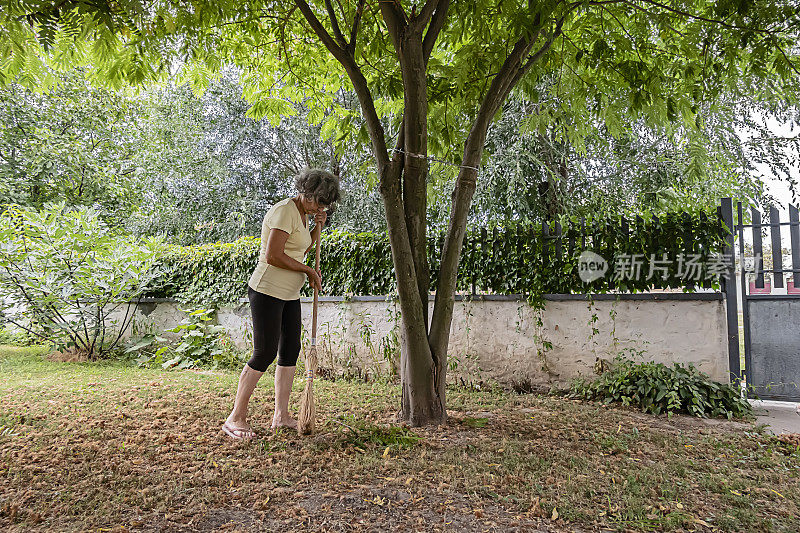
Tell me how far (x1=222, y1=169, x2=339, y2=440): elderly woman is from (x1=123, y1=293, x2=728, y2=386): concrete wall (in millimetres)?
2288

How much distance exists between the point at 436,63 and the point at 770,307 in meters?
4.19

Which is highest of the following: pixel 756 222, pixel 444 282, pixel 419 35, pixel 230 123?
pixel 230 123

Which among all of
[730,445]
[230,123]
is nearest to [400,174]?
[730,445]

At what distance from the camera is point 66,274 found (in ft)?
23.9

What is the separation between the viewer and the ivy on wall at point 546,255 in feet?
16.2

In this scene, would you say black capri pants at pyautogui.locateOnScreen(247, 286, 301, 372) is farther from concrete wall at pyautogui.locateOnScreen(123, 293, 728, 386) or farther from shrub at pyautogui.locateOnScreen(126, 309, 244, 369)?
shrub at pyautogui.locateOnScreen(126, 309, 244, 369)

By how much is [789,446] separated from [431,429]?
2.52 metres

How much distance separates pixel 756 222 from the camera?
5062mm

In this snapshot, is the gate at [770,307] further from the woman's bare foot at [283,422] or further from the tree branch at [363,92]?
the woman's bare foot at [283,422]

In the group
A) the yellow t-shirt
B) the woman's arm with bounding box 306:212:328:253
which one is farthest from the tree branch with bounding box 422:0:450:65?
the yellow t-shirt

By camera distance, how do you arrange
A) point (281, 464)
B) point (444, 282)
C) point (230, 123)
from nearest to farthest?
point (281, 464) → point (444, 282) → point (230, 123)

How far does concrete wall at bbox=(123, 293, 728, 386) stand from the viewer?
4.83 metres

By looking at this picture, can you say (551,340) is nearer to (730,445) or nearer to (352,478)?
(730,445)

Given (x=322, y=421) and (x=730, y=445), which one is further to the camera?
(x=322, y=421)
